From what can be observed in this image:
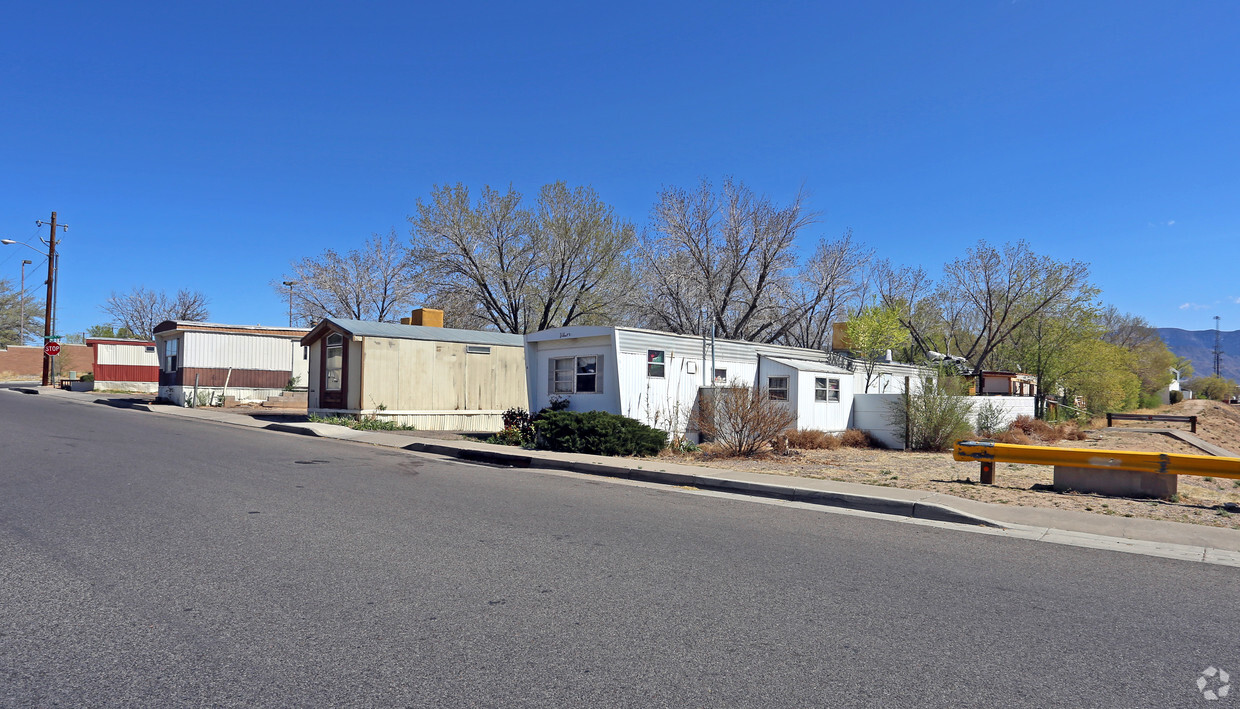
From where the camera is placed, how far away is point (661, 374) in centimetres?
1905

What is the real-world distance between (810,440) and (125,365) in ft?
128

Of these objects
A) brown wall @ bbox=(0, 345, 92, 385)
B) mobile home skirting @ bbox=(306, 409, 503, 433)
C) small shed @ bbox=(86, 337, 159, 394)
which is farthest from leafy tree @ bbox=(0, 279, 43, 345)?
mobile home skirting @ bbox=(306, 409, 503, 433)

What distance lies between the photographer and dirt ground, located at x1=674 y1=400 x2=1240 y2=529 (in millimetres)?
9492

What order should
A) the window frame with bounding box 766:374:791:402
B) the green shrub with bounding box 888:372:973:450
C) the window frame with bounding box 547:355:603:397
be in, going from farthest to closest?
the window frame with bounding box 766:374:791:402 → the green shrub with bounding box 888:372:973:450 → the window frame with bounding box 547:355:603:397

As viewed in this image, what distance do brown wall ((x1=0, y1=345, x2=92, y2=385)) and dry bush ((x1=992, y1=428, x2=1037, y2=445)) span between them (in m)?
64.4

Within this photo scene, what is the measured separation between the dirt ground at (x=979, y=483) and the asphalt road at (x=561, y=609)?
9.13ft

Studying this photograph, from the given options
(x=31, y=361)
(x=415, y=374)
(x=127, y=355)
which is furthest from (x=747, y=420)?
(x=31, y=361)

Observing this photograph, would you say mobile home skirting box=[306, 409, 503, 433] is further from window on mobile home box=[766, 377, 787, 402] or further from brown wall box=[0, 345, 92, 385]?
brown wall box=[0, 345, 92, 385]

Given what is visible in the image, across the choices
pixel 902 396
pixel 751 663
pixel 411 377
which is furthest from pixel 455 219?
pixel 751 663

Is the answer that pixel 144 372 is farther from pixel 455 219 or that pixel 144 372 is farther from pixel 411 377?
pixel 411 377

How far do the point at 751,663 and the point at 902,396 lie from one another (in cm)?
1755

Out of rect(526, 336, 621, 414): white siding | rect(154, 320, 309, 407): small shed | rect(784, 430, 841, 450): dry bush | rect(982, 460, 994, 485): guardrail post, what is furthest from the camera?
rect(154, 320, 309, 407): small shed

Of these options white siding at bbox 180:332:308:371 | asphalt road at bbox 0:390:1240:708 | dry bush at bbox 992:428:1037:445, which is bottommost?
asphalt road at bbox 0:390:1240:708

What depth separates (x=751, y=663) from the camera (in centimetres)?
410
